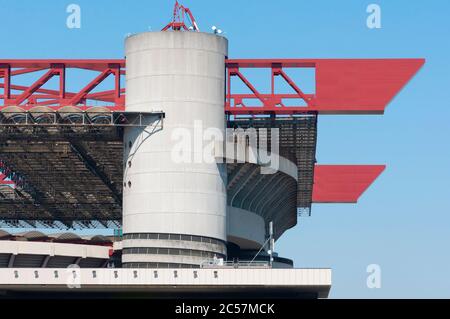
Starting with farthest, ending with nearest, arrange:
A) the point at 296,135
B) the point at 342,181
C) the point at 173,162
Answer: the point at 342,181 < the point at 296,135 < the point at 173,162

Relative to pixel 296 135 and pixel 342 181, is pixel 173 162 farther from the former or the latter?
pixel 342 181

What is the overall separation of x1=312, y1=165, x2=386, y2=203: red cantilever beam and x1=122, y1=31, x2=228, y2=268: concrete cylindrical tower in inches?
2175

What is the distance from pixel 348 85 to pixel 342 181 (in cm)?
5453

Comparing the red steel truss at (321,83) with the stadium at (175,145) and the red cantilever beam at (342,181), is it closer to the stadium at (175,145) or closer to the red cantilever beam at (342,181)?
the stadium at (175,145)

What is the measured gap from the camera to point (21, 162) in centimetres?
13175

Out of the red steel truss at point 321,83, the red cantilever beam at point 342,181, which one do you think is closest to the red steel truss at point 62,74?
the red steel truss at point 321,83

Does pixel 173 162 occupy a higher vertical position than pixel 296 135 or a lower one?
lower

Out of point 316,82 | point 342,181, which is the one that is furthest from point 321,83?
point 342,181

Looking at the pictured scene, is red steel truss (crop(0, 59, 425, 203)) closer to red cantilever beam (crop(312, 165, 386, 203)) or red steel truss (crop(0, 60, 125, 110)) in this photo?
red steel truss (crop(0, 60, 125, 110))

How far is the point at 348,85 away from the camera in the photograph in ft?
362

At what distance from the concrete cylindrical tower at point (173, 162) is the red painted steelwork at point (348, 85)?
4109 millimetres

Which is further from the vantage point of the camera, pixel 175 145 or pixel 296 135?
pixel 296 135

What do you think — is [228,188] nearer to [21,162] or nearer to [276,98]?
[276,98]
